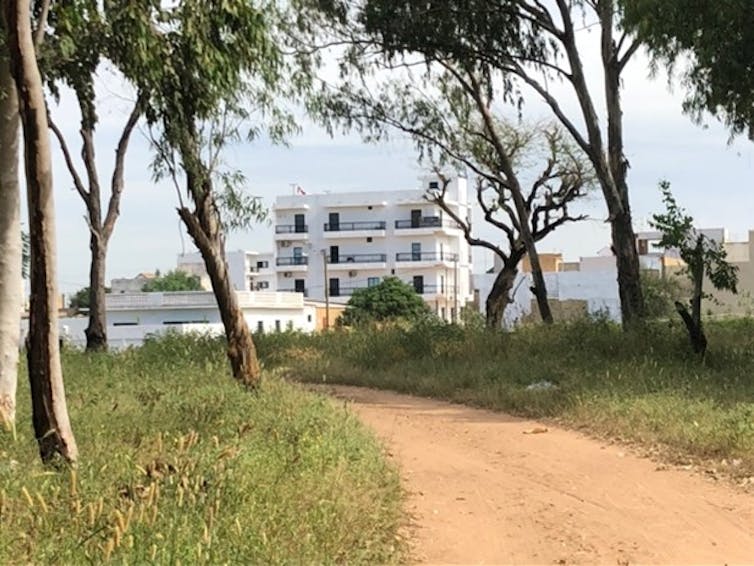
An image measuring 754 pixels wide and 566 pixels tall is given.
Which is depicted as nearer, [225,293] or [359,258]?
[225,293]

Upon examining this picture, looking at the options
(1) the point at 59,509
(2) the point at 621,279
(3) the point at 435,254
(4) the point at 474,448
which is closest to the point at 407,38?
(2) the point at 621,279

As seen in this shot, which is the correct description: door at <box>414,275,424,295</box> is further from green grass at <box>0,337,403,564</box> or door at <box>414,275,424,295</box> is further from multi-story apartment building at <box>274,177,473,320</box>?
green grass at <box>0,337,403,564</box>

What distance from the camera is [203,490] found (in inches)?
198

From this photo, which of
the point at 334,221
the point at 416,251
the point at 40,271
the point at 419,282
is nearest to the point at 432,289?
the point at 419,282

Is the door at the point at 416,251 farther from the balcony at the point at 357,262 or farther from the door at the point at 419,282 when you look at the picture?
the balcony at the point at 357,262

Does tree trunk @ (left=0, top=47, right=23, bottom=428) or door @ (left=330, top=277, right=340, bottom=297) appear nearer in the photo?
tree trunk @ (left=0, top=47, right=23, bottom=428)

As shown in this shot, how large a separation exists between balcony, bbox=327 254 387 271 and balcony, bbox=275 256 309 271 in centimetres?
237

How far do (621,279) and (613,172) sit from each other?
2.22 m

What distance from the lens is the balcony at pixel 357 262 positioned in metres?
77.4

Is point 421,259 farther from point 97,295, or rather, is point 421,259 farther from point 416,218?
point 97,295

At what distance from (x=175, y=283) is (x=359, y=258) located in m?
16.4

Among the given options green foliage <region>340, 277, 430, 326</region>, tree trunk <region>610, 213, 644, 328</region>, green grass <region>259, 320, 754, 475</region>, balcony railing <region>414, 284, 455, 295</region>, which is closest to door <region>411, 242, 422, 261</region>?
balcony railing <region>414, 284, 455, 295</region>

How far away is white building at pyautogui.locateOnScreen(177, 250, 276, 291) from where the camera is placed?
277 ft

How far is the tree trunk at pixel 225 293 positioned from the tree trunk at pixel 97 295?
835 cm
